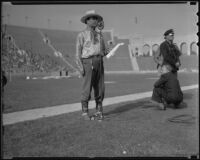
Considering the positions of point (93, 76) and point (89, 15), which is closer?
point (89, 15)

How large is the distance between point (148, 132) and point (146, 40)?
79.5 m

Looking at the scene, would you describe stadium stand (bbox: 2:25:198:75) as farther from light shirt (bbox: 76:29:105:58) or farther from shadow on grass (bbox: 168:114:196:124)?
shadow on grass (bbox: 168:114:196:124)

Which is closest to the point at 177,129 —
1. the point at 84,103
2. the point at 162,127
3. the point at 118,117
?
the point at 162,127

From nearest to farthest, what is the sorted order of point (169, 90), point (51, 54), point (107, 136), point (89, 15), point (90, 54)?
point (107, 136), point (89, 15), point (90, 54), point (169, 90), point (51, 54)

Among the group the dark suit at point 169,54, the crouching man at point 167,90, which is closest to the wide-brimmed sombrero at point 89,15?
the dark suit at point 169,54

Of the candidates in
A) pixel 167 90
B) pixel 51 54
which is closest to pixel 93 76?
pixel 167 90

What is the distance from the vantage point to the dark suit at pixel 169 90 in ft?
24.0

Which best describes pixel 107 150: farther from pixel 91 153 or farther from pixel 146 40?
pixel 146 40

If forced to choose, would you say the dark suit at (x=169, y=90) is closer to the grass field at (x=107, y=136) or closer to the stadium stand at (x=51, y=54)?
the grass field at (x=107, y=136)

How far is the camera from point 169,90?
7.37 m

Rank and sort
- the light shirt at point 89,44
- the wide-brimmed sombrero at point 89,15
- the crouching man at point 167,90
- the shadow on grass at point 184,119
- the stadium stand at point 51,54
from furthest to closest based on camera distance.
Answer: the stadium stand at point 51,54 < the crouching man at point 167,90 < the light shirt at point 89,44 < the shadow on grass at point 184,119 < the wide-brimmed sombrero at point 89,15

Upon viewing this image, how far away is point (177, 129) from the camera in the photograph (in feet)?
15.9

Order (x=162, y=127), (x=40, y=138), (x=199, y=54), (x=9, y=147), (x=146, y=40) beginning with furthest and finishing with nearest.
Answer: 1. (x=146, y=40)
2. (x=162, y=127)
3. (x=40, y=138)
4. (x=9, y=147)
5. (x=199, y=54)

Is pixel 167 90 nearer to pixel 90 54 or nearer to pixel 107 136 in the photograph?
pixel 90 54
